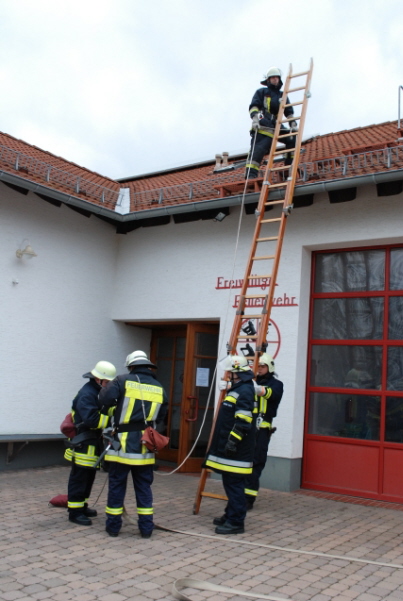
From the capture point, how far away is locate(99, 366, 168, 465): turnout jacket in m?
5.28

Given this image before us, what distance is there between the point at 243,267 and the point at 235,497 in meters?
3.96

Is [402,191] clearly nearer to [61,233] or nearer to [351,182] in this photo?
[351,182]

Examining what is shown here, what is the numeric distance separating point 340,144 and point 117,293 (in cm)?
470

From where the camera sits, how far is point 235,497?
551cm

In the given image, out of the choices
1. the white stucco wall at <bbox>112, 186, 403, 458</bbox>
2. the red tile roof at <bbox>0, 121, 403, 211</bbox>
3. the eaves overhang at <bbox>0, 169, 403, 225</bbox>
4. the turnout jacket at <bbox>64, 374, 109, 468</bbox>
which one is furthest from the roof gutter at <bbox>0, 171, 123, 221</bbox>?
the turnout jacket at <bbox>64, 374, 109, 468</bbox>

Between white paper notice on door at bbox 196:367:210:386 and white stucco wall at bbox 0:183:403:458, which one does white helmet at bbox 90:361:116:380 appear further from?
white paper notice on door at bbox 196:367:210:386

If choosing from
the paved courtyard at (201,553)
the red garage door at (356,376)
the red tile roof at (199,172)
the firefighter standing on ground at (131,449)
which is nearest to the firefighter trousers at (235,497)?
the paved courtyard at (201,553)

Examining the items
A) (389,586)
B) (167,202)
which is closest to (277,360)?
(167,202)

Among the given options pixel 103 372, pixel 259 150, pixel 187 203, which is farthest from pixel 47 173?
pixel 103 372

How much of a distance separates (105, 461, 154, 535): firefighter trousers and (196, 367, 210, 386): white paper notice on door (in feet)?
12.7

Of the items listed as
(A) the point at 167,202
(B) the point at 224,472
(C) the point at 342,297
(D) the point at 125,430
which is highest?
(A) the point at 167,202

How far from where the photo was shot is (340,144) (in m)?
10.1

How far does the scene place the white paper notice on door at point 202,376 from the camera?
9.20 metres

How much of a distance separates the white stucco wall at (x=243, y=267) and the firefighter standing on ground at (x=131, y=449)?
295cm
